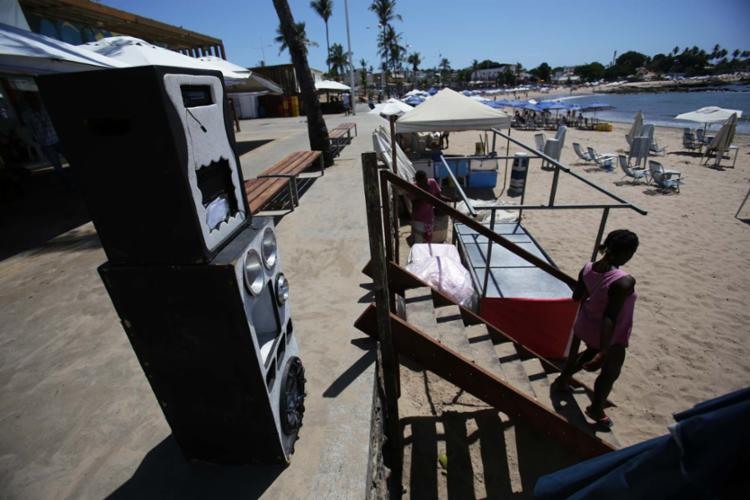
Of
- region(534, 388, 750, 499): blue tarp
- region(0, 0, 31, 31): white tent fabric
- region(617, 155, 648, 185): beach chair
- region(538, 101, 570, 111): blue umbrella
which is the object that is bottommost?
region(617, 155, 648, 185): beach chair

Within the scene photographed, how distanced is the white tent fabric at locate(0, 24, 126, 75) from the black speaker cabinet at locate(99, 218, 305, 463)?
3614 mm

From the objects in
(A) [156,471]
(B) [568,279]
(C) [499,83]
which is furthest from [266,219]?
(C) [499,83]

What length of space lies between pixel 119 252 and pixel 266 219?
698 millimetres

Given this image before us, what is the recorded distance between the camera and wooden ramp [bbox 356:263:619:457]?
106 inches

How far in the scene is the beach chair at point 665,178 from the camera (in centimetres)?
1070

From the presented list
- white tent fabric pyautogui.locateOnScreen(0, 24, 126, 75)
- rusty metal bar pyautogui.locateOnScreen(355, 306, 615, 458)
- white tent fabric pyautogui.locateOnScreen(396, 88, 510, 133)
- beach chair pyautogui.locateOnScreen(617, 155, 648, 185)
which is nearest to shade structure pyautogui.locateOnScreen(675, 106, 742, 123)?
beach chair pyautogui.locateOnScreen(617, 155, 648, 185)

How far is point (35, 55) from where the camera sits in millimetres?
3951

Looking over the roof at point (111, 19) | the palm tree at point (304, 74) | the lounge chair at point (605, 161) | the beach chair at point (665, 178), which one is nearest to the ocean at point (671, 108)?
the lounge chair at point (605, 161)

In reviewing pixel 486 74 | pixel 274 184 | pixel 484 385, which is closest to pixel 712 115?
pixel 274 184

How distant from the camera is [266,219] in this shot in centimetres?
195

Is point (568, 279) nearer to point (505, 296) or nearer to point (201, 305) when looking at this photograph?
point (505, 296)

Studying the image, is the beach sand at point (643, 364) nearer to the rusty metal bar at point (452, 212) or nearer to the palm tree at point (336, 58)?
the rusty metal bar at point (452, 212)

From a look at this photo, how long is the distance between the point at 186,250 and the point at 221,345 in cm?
47

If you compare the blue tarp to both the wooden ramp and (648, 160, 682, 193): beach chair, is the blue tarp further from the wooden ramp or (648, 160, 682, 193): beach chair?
(648, 160, 682, 193): beach chair
